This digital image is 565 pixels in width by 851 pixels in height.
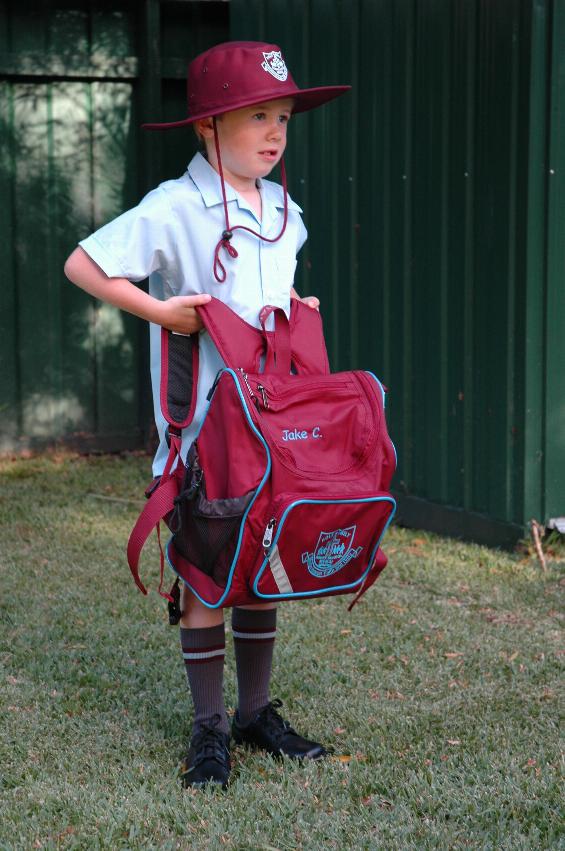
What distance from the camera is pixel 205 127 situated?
315 centimetres

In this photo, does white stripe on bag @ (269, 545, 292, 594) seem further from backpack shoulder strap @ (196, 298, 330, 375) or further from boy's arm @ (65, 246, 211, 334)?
boy's arm @ (65, 246, 211, 334)

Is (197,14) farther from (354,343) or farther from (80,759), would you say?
(80,759)

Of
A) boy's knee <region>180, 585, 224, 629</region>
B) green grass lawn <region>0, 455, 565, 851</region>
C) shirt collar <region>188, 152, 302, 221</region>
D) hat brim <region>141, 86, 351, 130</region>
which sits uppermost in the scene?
hat brim <region>141, 86, 351, 130</region>

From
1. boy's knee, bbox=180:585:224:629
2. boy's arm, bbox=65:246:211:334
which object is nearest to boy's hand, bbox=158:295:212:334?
boy's arm, bbox=65:246:211:334

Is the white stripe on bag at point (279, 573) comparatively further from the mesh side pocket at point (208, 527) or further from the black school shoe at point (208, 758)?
the black school shoe at point (208, 758)

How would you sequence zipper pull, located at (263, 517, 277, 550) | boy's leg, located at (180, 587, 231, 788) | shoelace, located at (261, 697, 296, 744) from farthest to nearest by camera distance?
shoelace, located at (261, 697, 296, 744), boy's leg, located at (180, 587, 231, 788), zipper pull, located at (263, 517, 277, 550)

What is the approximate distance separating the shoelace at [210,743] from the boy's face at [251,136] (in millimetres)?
1391

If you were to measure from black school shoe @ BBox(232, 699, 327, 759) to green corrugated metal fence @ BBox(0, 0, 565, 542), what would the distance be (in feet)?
6.95

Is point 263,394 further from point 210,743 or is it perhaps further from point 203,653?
point 210,743

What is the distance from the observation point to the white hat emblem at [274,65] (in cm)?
303

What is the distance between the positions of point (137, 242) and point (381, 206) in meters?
3.24

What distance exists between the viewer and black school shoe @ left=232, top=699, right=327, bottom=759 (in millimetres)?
3284

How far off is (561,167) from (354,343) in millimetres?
1640

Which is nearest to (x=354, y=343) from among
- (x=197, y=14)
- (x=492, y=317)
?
(x=492, y=317)
